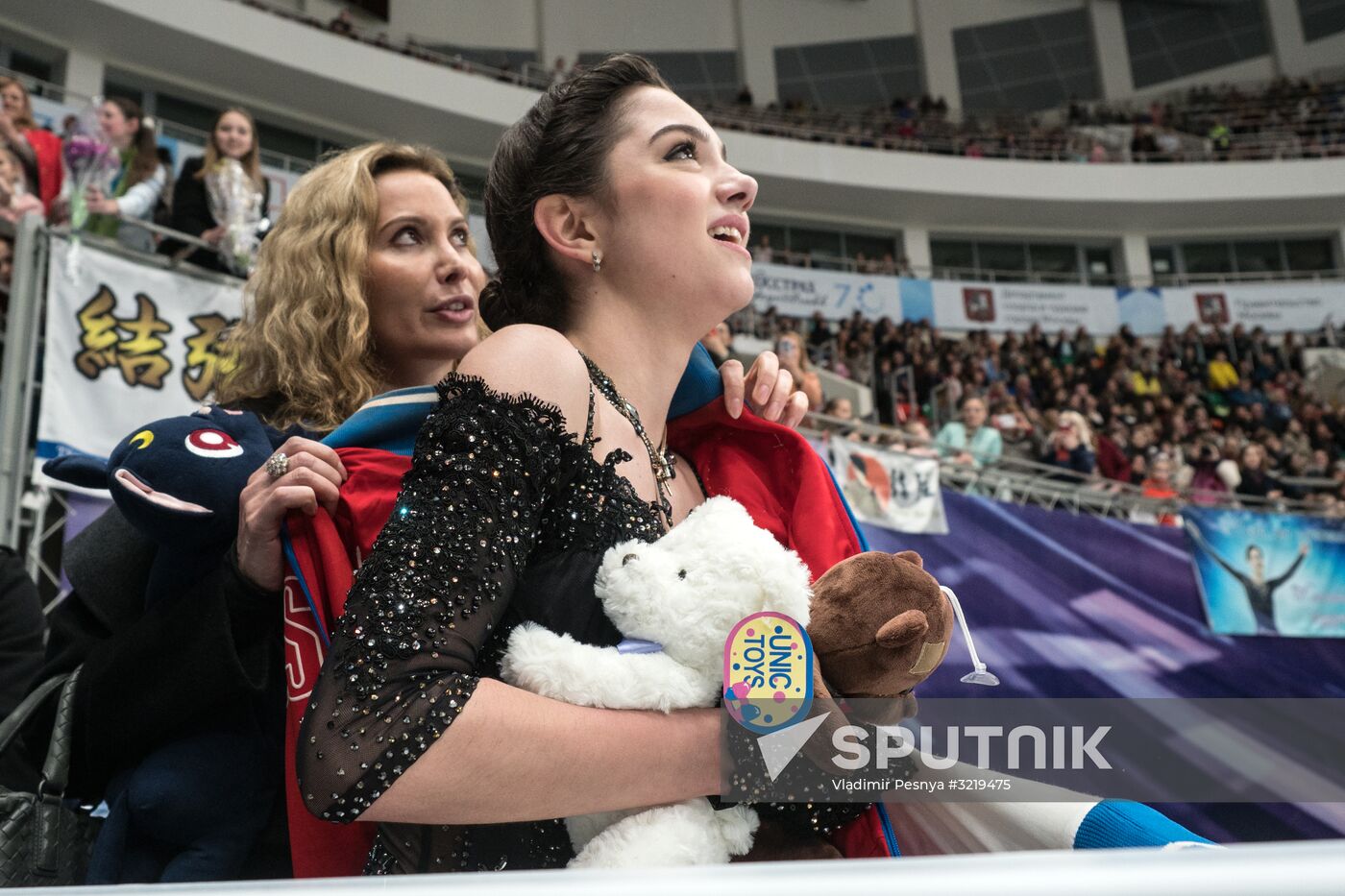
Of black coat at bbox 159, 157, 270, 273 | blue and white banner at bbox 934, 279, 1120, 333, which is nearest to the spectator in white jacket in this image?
black coat at bbox 159, 157, 270, 273

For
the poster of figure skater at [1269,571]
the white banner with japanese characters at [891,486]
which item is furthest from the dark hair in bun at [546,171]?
the poster of figure skater at [1269,571]

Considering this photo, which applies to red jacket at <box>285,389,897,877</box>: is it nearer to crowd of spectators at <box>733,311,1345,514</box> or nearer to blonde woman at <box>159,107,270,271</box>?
blonde woman at <box>159,107,270,271</box>

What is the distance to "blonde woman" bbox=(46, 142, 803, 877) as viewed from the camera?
1102mm

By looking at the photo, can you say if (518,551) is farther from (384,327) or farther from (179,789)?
(384,327)

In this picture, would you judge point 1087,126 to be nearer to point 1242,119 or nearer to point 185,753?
point 1242,119

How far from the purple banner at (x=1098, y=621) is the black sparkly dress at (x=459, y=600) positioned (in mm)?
4360

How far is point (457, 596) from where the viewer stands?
735mm

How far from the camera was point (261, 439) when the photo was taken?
124 cm

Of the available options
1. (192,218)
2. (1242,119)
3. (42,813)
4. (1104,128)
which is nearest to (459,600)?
(42,813)

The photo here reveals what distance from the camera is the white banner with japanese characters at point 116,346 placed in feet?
11.2

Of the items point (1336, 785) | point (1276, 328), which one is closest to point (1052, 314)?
point (1276, 328)

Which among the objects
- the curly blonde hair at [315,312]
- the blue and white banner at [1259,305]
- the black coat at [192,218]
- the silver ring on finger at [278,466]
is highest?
the blue and white banner at [1259,305]

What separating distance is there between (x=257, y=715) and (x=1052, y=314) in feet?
45.6

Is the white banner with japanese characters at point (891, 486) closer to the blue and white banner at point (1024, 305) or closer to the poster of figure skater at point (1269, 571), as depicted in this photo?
the poster of figure skater at point (1269, 571)
